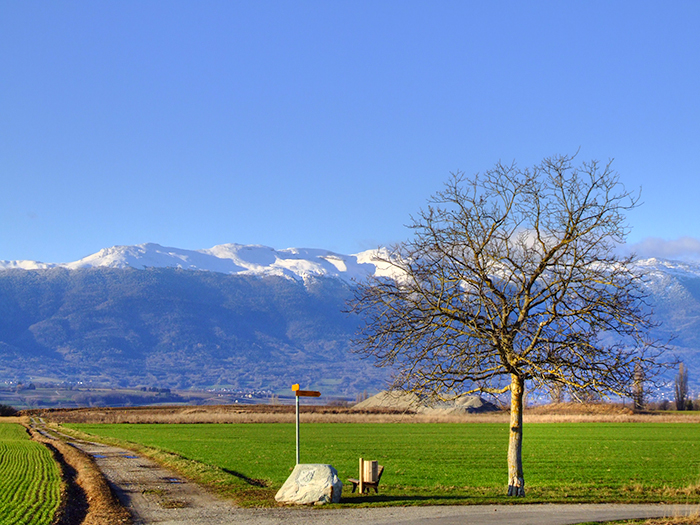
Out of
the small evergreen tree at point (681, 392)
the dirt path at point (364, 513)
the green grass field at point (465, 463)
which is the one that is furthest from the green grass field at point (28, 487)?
the small evergreen tree at point (681, 392)

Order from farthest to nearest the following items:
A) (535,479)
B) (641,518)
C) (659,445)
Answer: (659,445) → (535,479) → (641,518)

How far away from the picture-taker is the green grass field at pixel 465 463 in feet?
79.2

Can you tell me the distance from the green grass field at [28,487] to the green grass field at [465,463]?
5.43 m

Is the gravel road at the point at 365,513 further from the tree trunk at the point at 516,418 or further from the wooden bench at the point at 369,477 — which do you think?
the wooden bench at the point at 369,477

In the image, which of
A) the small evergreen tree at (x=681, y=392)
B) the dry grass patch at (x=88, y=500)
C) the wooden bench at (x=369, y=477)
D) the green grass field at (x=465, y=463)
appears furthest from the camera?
the small evergreen tree at (x=681, y=392)

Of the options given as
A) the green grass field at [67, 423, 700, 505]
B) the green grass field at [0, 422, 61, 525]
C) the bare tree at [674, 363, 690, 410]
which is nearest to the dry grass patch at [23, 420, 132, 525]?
the green grass field at [0, 422, 61, 525]

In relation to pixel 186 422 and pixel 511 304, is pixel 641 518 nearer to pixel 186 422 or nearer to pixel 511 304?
pixel 511 304

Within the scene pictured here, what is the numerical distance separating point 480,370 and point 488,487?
7.33 metres

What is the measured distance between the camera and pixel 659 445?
52500mm

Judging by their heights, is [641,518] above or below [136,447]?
above

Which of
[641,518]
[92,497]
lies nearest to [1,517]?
[92,497]

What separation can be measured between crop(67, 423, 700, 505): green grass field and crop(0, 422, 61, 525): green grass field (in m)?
5.43

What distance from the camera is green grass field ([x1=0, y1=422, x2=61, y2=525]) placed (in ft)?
65.0

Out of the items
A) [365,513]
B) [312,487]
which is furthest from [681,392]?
[365,513]
